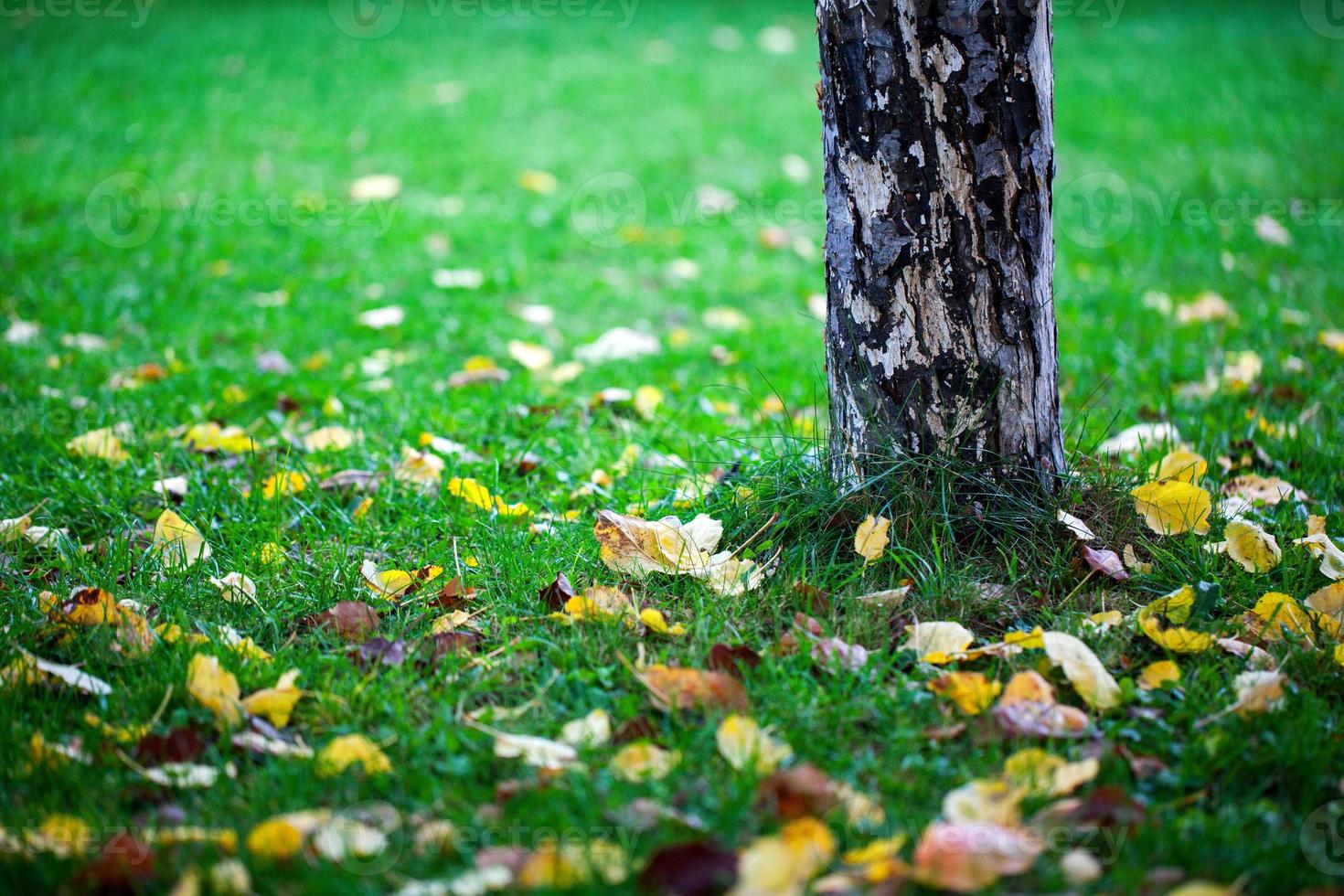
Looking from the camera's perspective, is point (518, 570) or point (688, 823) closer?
point (688, 823)

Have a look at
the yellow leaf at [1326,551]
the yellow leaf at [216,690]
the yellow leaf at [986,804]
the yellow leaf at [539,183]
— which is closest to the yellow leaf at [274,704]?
the yellow leaf at [216,690]

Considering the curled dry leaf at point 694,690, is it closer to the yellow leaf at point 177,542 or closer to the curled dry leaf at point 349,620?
the curled dry leaf at point 349,620

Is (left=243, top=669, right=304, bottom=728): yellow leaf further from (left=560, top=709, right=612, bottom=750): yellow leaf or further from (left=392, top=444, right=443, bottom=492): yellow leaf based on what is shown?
(left=392, top=444, right=443, bottom=492): yellow leaf

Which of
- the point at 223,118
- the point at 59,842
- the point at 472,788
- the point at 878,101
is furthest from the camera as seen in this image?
the point at 223,118

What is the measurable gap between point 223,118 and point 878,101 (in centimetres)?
589

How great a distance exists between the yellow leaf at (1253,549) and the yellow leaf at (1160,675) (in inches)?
19.6

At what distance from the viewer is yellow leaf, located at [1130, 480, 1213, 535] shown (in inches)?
A: 88.1

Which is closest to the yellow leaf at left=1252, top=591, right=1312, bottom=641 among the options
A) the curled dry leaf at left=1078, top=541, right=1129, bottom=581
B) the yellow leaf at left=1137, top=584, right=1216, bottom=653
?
the yellow leaf at left=1137, top=584, right=1216, bottom=653

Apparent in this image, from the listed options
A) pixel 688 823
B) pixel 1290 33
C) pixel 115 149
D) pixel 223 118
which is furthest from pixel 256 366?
pixel 1290 33

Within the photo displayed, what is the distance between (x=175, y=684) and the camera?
5.92 ft

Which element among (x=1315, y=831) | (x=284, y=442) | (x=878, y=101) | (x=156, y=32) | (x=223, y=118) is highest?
(x=156, y=32)

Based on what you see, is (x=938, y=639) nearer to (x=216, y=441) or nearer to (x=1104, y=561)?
(x=1104, y=561)

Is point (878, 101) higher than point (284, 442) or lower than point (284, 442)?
higher

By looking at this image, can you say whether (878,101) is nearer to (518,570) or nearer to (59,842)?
(518,570)
